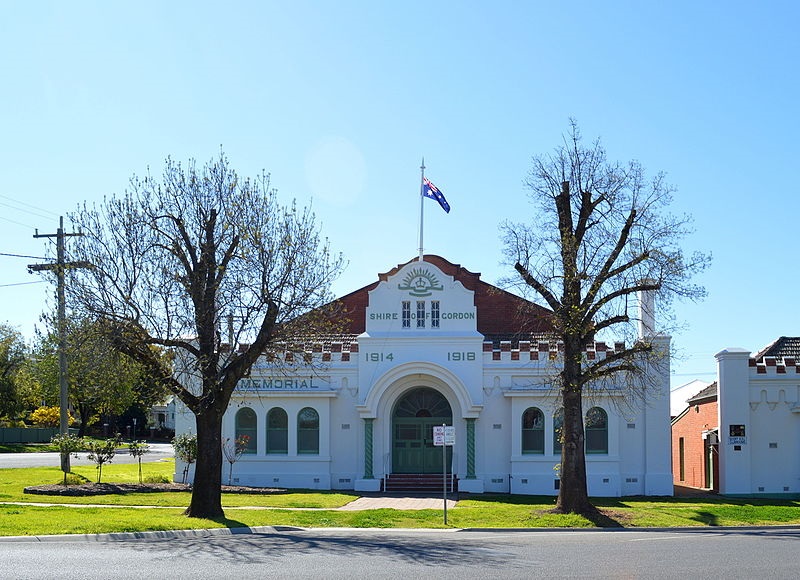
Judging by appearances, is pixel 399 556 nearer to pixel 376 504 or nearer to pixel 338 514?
pixel 338 514

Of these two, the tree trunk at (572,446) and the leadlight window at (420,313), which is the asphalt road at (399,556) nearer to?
the tree trunk at (572,446)

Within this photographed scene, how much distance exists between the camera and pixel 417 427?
112ft

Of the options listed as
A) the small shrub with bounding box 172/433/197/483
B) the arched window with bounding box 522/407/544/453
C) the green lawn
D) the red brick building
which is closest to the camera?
the green lawn

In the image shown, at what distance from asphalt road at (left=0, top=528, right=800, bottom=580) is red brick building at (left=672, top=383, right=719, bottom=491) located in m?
14.8

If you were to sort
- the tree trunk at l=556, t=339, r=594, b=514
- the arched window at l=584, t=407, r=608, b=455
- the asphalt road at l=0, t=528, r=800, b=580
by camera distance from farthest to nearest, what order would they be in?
1. the arched window at l=584, t=407, r=608, b=455
2. the tree trunk at l=556, t=339, r=594, b=514
3. the asphalt road at l=0, t=528, r=800, b=580

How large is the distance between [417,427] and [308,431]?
12.8 ft

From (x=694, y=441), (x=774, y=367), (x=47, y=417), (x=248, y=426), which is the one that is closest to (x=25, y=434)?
(x=47, y=417)

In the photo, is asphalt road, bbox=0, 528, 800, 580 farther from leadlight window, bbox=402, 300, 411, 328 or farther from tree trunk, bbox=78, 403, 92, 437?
tree trunk, bbox=78, 403, 92, 437

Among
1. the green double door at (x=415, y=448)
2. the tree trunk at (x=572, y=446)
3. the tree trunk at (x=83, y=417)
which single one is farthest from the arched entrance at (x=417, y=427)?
the tree trunk at (x=83, y=417)

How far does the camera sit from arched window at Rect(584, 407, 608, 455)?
33.1 meters

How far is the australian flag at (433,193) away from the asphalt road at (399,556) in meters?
15.8

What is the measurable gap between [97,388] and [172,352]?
196cm

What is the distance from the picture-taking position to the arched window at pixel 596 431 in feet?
109

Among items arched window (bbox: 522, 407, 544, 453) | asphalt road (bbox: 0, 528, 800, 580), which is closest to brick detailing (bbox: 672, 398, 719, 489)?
arched window (bbox: 522, 407, 544, 453)
